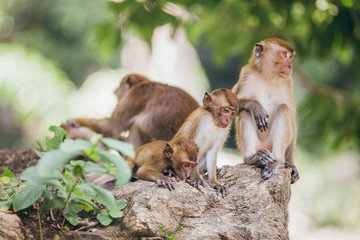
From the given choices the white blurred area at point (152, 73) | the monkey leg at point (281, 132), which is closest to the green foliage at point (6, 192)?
the monkey leg at point (281, 132)

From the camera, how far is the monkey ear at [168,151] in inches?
184

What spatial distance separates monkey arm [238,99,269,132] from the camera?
5004 millimetres

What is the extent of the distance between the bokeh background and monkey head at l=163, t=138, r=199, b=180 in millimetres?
2315

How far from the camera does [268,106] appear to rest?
5430 mm

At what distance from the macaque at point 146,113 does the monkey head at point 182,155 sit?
4.24 feet

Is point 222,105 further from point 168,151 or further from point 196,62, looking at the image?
point 196,62

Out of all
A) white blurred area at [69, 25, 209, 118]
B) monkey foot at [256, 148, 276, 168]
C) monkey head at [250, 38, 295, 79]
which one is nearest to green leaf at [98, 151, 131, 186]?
monkey foot at [256, 148, 276, 168]

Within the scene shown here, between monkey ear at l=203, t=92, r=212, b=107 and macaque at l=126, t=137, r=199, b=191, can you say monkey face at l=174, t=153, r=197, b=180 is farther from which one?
monkey ear at l=203, t=92, r=212, b=107

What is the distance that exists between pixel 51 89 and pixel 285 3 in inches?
378

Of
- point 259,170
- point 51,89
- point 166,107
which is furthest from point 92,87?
point 259,170

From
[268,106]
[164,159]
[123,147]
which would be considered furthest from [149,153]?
[123,147]

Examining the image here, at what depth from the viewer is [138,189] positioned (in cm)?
439

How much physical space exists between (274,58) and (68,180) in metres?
2.89

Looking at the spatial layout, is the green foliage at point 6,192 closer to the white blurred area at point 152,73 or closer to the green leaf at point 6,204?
the green leaf at point 6,204
